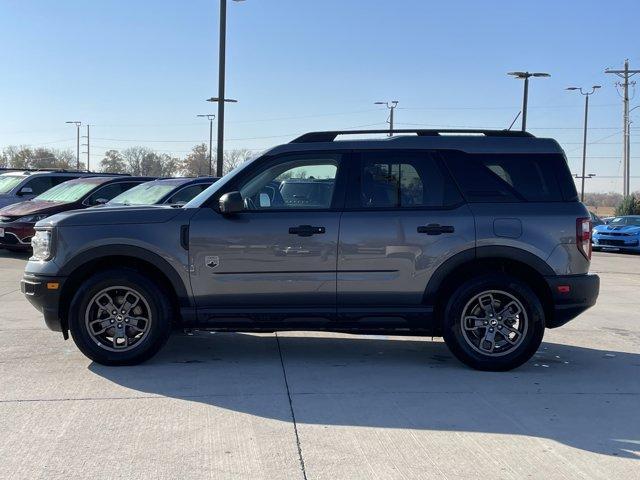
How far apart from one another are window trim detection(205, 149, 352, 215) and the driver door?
0.04 feet

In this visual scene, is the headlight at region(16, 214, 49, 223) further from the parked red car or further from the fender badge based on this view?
the fender badge

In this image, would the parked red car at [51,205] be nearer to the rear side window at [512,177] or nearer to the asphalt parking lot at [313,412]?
the asphalt parking lot at [313,412]

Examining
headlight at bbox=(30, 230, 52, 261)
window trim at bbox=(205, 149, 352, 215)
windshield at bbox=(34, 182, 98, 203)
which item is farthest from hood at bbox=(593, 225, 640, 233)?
headlight at bbox=(30, 230, 52, 261)

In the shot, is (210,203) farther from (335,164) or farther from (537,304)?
(537,304)

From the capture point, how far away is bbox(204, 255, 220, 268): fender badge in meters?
5.95

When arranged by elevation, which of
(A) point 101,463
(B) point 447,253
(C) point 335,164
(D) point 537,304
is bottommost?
(A) point 101,463

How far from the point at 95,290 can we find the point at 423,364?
9.58ft

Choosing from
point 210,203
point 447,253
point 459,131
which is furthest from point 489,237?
point 210,203

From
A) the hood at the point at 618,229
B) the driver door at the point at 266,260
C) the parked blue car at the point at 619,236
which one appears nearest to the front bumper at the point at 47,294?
the driver door at the point at 266,260

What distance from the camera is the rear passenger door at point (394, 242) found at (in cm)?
596

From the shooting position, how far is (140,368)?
6.08 m

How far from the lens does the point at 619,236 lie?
22.4 metres

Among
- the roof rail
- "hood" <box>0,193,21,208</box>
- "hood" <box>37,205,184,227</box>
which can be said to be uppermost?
the roof rail

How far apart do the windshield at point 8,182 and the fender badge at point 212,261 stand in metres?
13.3
